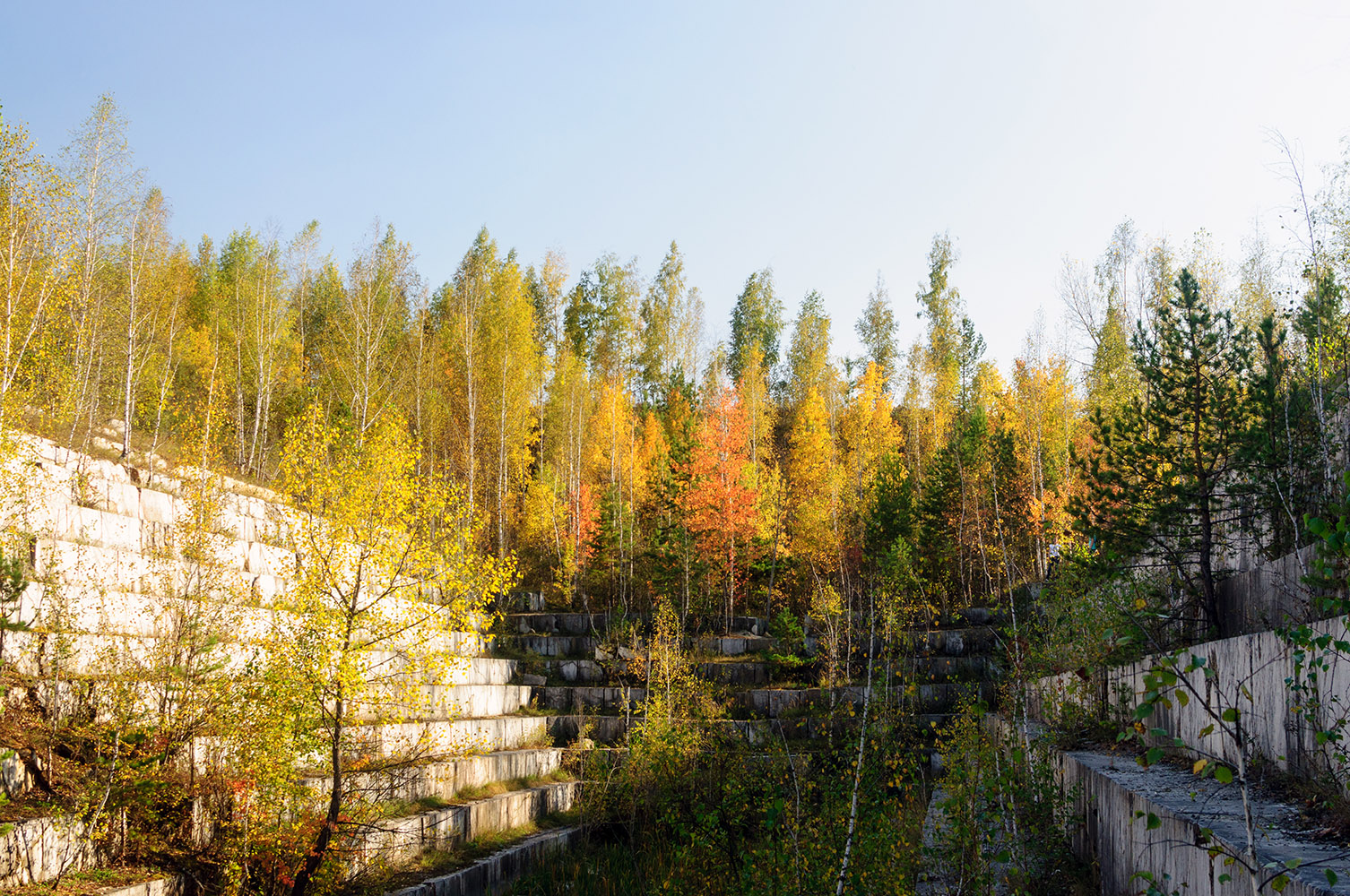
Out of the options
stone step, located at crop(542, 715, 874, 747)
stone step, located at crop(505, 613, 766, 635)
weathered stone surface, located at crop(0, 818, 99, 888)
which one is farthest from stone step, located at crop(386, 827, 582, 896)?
stone step, located at crop(505, 613, 766, 635)

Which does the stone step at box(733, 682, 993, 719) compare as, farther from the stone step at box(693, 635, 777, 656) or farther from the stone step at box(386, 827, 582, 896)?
the stone step at box(386, 827, 582, 896)

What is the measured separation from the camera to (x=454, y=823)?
11883 mm

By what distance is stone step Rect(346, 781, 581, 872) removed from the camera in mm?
9891

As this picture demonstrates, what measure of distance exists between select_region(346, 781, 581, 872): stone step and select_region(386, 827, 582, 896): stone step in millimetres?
526

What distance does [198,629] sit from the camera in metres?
8.46

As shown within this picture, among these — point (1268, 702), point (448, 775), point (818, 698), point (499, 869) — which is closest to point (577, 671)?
point (818, 698)

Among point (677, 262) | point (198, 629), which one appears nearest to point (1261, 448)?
point (198, 629)

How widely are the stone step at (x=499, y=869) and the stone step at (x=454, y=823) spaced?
526 mm

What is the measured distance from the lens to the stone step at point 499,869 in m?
10.1

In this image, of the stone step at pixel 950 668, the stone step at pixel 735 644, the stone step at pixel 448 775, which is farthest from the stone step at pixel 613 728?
the stone step at pixel 735 644

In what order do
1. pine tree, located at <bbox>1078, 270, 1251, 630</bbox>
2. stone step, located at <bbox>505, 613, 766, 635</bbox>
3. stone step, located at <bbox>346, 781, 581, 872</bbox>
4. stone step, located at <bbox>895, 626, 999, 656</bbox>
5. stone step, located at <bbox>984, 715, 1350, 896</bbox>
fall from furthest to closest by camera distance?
stone step, located at <bbox>505, 613, 766, 635</bbox>, stone step, located at <bbox>895, 626, 999, 656</bbox>, pine tree, located at <bbox>1078, 270, 1251, 630</bbox>, stone step, located at <bbox>346, 781, 581, 872</bbox>, stone step, located at <bbox>984, 715, 1350, 896</bbox>

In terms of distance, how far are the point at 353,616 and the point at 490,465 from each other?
870 inches

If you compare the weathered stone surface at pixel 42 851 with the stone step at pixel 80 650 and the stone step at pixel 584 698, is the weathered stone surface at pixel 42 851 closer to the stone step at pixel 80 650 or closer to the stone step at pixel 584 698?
the stone step at pixel 80 650

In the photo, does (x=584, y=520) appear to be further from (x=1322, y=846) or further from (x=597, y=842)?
(x=1322, y=846)
